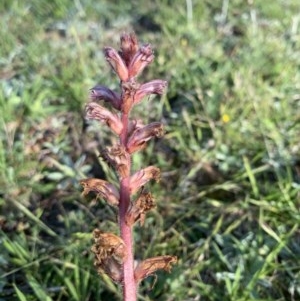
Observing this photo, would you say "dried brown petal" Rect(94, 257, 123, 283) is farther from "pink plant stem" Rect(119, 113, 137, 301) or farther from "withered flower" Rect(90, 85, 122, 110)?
"withered flower" Rect(90, 85, 122, 110)

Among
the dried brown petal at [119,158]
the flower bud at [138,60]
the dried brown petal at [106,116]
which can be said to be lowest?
the dried brown petal at [119,158]

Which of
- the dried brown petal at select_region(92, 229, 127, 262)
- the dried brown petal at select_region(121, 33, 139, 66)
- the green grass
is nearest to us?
the dried brown petal at select_region(92, 229, 127, 262)

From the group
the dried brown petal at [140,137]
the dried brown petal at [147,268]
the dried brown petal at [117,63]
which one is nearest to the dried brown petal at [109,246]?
the dried brown petal at [147,268]

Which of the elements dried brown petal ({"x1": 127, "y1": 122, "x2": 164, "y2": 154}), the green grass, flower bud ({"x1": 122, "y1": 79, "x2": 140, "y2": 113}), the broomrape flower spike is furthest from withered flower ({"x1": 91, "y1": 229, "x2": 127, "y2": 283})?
the green grass

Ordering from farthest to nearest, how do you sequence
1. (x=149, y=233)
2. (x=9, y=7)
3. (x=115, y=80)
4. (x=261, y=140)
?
(x=9, y=7) → (x=115, y=80) → (x=261, y=140) → (x=149, y=233)

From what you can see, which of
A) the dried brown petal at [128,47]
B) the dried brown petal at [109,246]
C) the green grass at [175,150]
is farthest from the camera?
the green grass at [175,150]

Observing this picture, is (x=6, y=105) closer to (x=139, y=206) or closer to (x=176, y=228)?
(x=176, y=228)

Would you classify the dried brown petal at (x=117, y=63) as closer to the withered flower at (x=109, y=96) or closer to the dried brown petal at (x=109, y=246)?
the withered flower at (x=109, y=96)

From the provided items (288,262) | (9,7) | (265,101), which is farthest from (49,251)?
(9,7)
